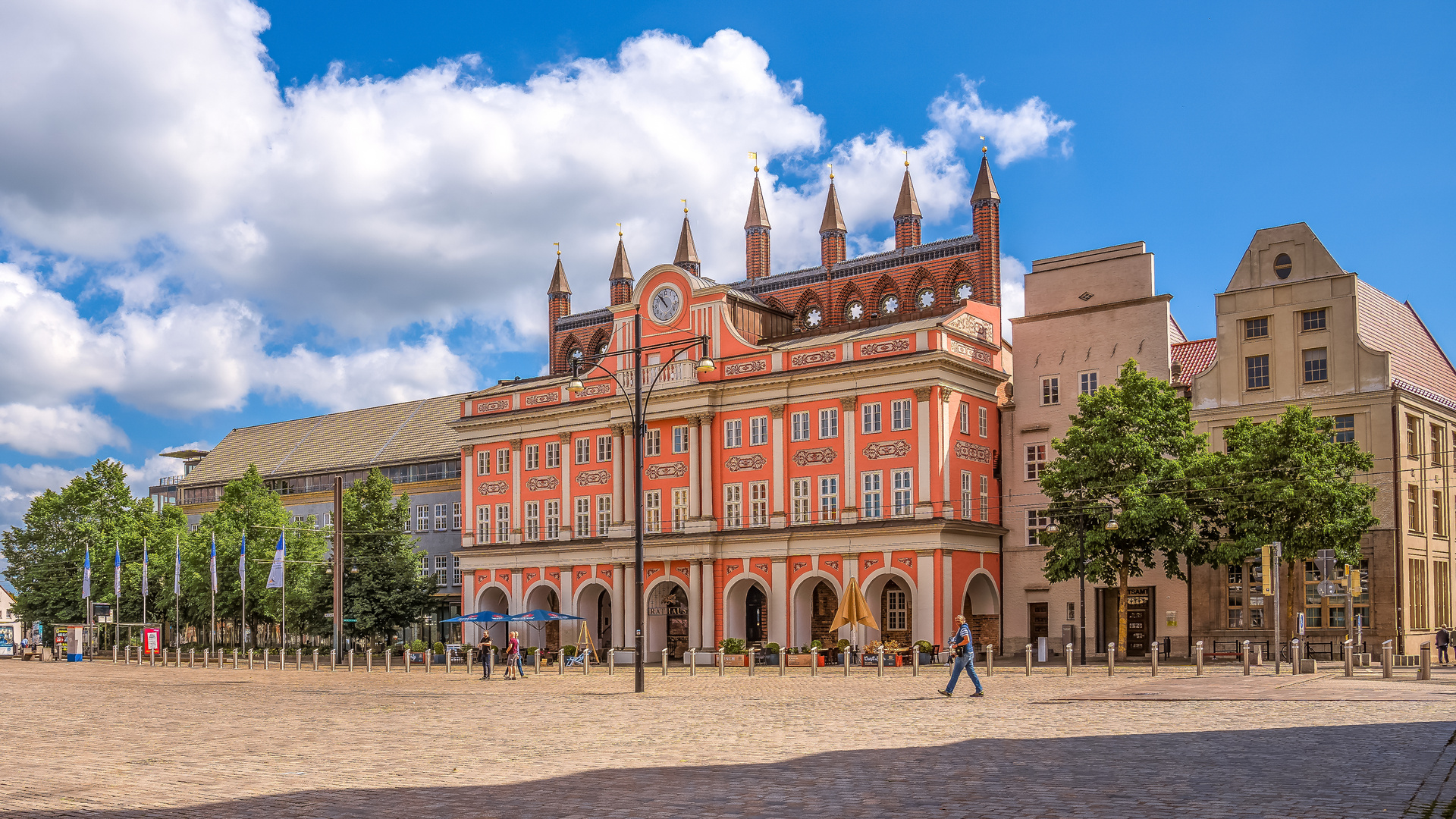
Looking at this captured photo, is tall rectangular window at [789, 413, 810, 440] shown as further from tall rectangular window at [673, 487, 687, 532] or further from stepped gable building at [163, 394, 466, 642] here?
stepped gable building at [163, 394, 466, 642]

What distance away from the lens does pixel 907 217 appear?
81312 mm

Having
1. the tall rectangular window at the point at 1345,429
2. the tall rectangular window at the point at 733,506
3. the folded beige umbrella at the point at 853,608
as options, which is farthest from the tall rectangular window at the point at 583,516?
the tall rectangular window at the point at 1345,429

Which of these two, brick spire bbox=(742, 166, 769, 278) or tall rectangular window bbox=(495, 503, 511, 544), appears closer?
tall rectangular window bbox=(495, 503, 511, 544)

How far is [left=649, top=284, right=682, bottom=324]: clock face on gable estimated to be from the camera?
69.1m

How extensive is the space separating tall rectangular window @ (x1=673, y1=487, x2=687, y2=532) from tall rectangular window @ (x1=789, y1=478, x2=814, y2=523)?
604 centimetres

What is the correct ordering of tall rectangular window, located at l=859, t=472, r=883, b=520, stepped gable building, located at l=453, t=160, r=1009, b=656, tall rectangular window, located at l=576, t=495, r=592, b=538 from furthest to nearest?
tall rectangular window, located at l=576, t=495, r=592, b=538 → tall rectangular window, located at l=859, t=472, r=883, b=520 → stepped gable building, located at l=453, t=160, r=1009, b=656

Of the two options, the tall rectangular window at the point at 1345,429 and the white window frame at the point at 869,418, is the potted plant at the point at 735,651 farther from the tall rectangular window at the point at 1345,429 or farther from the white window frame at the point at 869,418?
the tall rectangular window at the point at 1345,429

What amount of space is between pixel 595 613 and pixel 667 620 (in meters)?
4.22

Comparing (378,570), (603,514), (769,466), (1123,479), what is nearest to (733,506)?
(769,466)

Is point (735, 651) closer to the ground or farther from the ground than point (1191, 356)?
closer to the ground

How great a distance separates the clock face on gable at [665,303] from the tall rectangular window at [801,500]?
11.4 meters

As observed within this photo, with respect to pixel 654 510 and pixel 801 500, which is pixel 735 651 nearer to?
pixel 801 500

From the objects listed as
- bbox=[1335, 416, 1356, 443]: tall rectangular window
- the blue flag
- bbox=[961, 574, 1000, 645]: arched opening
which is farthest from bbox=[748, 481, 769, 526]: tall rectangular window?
bbox=[1335, 416, 1356, 443]: tall rectangular window

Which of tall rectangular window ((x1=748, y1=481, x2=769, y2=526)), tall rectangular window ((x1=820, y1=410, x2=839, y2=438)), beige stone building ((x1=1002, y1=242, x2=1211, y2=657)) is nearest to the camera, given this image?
beige stone building ((x1=1002, y1=242, x2=1211, y2=657))
